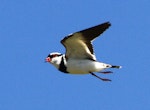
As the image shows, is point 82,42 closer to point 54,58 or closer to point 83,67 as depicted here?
point 83,67

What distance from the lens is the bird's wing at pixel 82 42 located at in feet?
61.4

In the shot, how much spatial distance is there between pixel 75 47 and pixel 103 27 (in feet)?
4.23

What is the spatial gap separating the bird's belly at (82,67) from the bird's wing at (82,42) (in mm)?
233

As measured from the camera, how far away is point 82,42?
1936 cm

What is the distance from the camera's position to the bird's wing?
737 inches

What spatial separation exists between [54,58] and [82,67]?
119 centimetres

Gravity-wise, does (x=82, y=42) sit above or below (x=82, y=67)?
above

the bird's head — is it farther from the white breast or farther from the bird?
the white breast

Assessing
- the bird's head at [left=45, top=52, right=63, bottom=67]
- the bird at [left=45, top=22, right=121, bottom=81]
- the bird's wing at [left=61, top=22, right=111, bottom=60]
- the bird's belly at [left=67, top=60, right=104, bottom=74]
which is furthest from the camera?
the bird's head at [left=45, top=52, right=63, bottom=67]

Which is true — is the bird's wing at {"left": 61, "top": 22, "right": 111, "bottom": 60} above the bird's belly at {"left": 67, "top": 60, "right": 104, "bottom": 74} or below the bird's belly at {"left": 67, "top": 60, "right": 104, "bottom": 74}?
above

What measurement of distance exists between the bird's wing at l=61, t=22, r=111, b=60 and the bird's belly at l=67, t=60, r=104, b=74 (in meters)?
0.23

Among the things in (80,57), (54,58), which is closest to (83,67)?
(80,57)

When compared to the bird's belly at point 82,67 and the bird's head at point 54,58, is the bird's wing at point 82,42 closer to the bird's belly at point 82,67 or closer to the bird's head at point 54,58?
the bird's belly at point 82,67

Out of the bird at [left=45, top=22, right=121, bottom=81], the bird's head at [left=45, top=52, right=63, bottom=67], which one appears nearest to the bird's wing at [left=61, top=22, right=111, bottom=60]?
the bird at [left=45, top=22, right=121, bottom=81]
